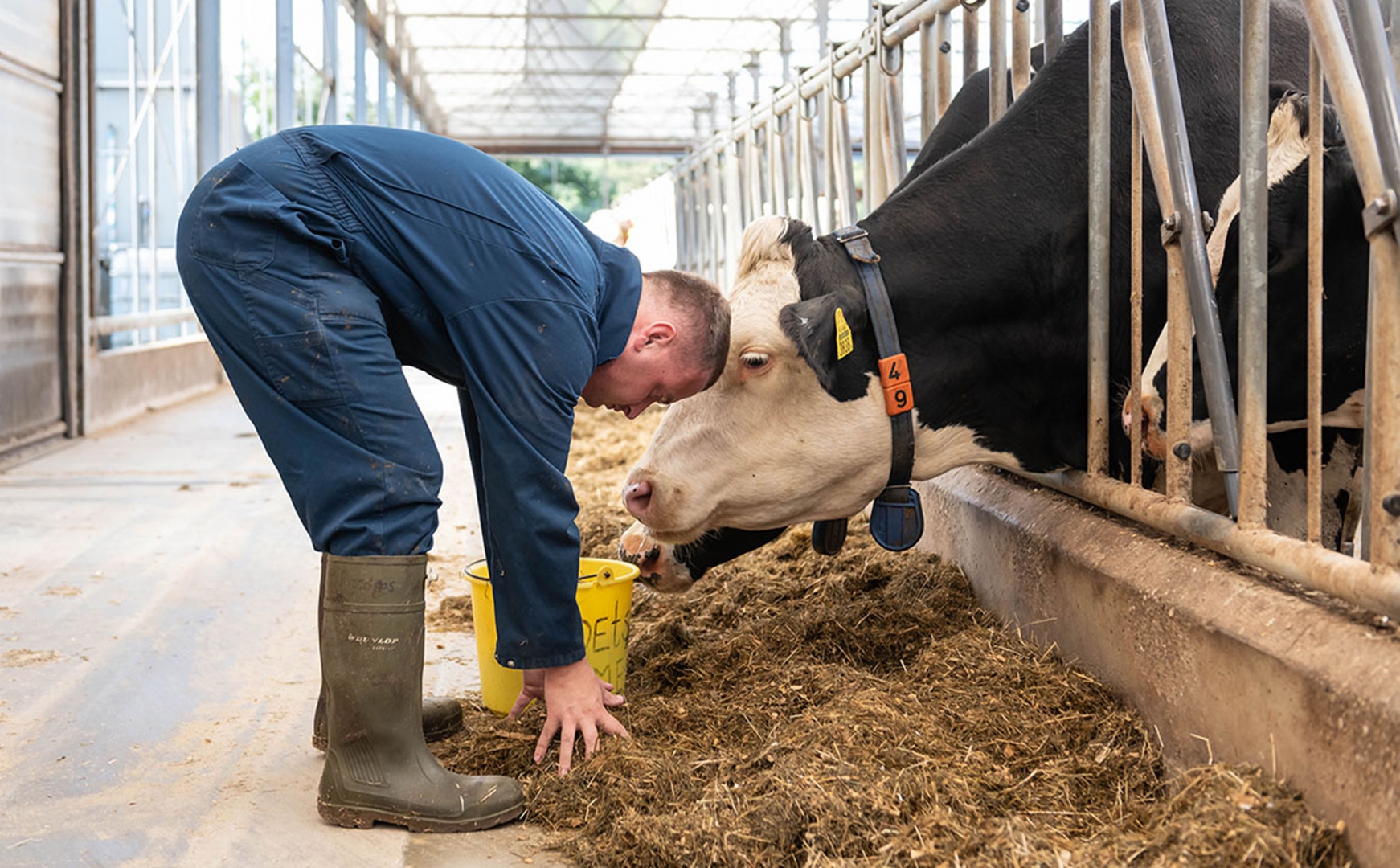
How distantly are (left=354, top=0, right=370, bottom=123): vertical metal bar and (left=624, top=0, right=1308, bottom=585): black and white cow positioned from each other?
47.4 ft

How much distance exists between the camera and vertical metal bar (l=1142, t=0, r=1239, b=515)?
2385 millimetres

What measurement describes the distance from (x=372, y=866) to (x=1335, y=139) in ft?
7.43

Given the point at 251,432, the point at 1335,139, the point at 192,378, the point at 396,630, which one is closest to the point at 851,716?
the point at 396,630

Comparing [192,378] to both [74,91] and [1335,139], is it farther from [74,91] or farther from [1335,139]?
[1335,139]

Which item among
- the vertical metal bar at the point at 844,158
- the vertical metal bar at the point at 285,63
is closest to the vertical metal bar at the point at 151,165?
the vertical metal bar at the point at 285,63

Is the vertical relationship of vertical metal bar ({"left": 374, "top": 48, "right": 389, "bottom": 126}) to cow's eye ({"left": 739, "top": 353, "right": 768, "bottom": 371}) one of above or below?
above

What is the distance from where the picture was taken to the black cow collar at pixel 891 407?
293 cm

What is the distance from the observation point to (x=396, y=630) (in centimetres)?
225

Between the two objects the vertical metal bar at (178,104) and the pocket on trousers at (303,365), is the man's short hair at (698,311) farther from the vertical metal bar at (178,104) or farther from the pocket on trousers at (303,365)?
the vertical metal bar at (178,104)

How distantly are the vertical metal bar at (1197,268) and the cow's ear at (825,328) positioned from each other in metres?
0.69

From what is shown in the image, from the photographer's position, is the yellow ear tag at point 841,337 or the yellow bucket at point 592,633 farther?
the yellow ear tag at point 841,337

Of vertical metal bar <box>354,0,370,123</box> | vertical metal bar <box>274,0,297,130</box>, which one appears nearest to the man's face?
vertical metal bar <box>274,0,297,130</box>

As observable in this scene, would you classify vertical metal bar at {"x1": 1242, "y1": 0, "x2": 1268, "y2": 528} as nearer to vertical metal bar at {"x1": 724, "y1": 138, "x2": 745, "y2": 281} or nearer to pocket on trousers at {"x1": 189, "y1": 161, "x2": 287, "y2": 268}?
pocket on trousers at {"x1": 189, "y1": 161, "x2": 287, "y2": 268}

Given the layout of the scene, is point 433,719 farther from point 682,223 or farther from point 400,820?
point 682,223
